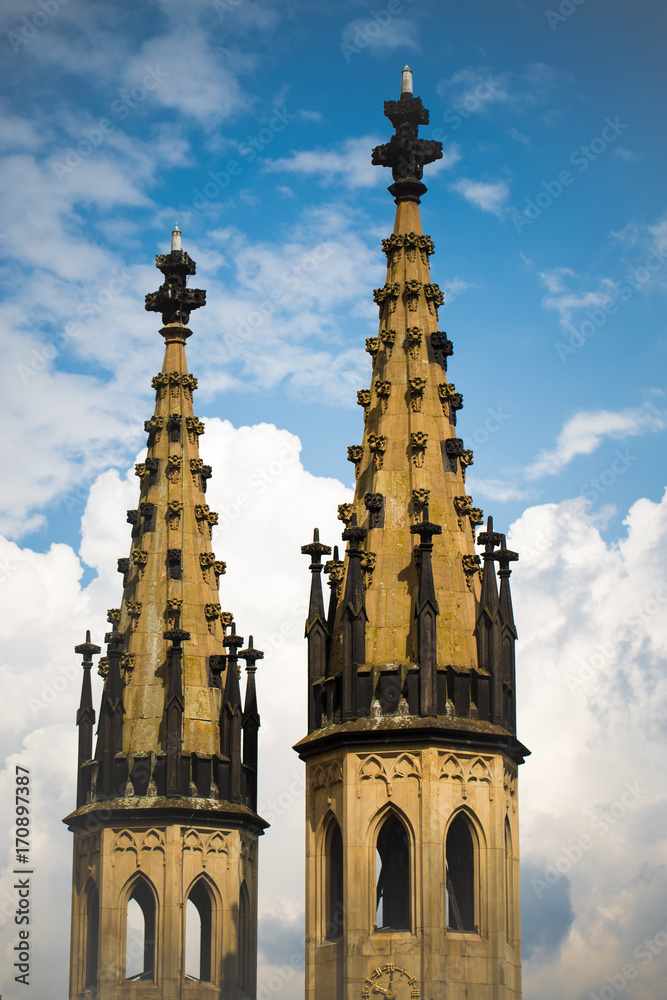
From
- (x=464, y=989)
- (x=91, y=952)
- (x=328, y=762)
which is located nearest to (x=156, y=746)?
(x=91, y=952)

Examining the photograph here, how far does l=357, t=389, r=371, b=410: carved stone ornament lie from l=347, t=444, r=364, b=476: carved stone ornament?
1.30m

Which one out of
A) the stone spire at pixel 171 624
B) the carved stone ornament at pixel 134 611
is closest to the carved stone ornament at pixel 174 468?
the stone spire at pixel 171 624

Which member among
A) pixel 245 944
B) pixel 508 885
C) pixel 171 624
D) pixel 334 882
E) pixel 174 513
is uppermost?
pixel 174 513

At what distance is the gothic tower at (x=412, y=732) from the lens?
50.1m

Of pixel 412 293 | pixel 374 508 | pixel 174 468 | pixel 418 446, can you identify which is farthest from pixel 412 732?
pixel 174 468

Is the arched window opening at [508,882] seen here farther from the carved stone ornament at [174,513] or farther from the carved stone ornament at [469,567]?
the carved stone ornament at [174,513]

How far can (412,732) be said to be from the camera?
2007 inches

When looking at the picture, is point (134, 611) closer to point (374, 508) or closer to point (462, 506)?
point (374, 508)

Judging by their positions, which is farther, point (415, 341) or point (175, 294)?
point (175, 294)

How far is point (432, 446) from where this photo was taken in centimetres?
5566

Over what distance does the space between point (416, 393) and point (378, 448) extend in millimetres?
1851

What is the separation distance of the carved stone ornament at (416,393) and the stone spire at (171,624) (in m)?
12.4

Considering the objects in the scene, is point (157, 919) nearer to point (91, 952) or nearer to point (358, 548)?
point (91, 952)

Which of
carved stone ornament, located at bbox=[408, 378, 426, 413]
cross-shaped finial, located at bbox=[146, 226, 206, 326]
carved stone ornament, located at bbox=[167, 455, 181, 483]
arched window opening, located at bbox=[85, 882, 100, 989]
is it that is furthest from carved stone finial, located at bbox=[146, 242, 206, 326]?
arched window opening, located at bbox=[85, 882, 100, 989]
